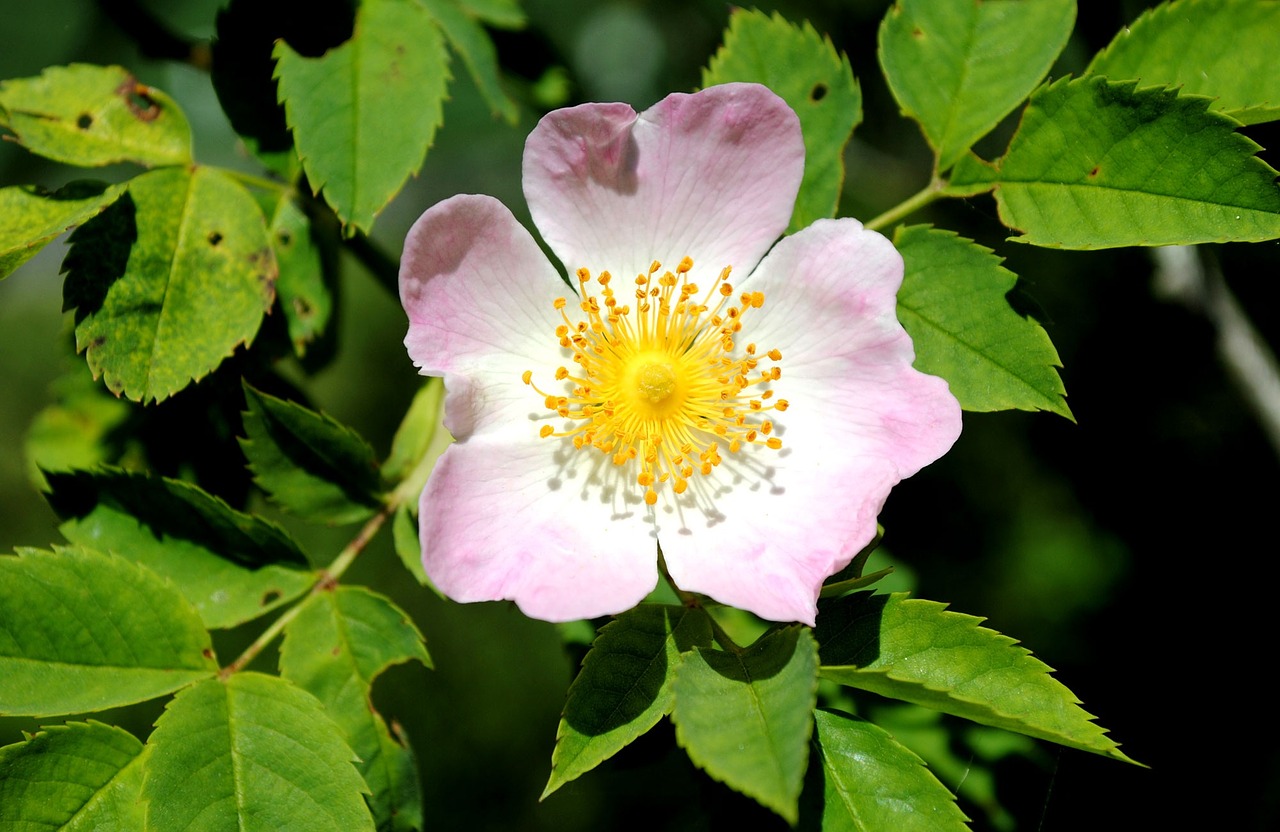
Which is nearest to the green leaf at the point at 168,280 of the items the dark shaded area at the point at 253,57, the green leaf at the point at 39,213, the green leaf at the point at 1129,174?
the green leaf at the point at 39,213

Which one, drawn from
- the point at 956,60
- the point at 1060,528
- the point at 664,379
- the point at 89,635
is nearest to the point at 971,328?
the point at 956,60

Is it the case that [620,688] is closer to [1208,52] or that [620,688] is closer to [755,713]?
[755,713]

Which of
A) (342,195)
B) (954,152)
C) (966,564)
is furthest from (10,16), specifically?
(966,564)

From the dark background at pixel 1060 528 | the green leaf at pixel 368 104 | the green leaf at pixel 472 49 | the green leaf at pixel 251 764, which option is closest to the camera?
the green leaf at pixel 251 764

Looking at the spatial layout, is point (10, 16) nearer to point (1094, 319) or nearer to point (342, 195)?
point (342, 195)

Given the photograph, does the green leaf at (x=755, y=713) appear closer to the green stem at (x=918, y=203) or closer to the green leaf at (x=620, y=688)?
the green leaf at (x=620, y=688)

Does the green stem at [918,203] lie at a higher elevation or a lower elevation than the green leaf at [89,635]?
higher
